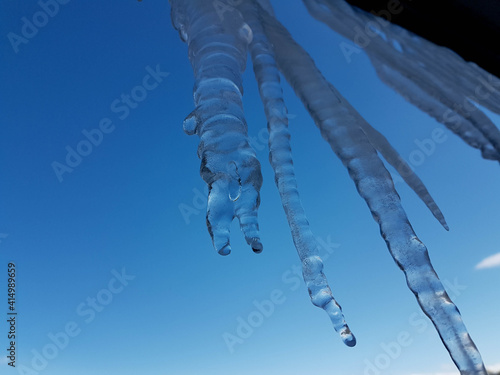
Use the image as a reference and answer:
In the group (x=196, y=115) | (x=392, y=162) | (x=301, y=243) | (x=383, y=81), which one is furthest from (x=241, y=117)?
(x=383, y=81)

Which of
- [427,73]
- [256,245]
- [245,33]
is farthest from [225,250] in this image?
[427,73]

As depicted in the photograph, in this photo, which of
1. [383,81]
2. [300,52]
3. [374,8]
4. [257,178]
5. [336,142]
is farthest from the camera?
[383,81]

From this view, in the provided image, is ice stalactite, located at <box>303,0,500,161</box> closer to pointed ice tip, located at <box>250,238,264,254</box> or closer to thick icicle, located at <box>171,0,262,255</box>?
thick icicle, located at <box>171,0,262,255</box>

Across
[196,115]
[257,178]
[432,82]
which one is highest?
[432,82]

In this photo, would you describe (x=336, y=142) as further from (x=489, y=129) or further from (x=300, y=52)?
(x=489, y=129)

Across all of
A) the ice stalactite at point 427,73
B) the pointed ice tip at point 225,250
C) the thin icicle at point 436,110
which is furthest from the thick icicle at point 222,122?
the thin icicle at point 436,110

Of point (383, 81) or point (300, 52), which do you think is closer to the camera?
point (300, 52)

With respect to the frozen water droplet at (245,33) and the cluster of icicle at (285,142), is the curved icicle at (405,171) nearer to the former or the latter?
the cluster of icicle at (285,142)

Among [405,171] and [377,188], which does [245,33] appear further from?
[405,171]
